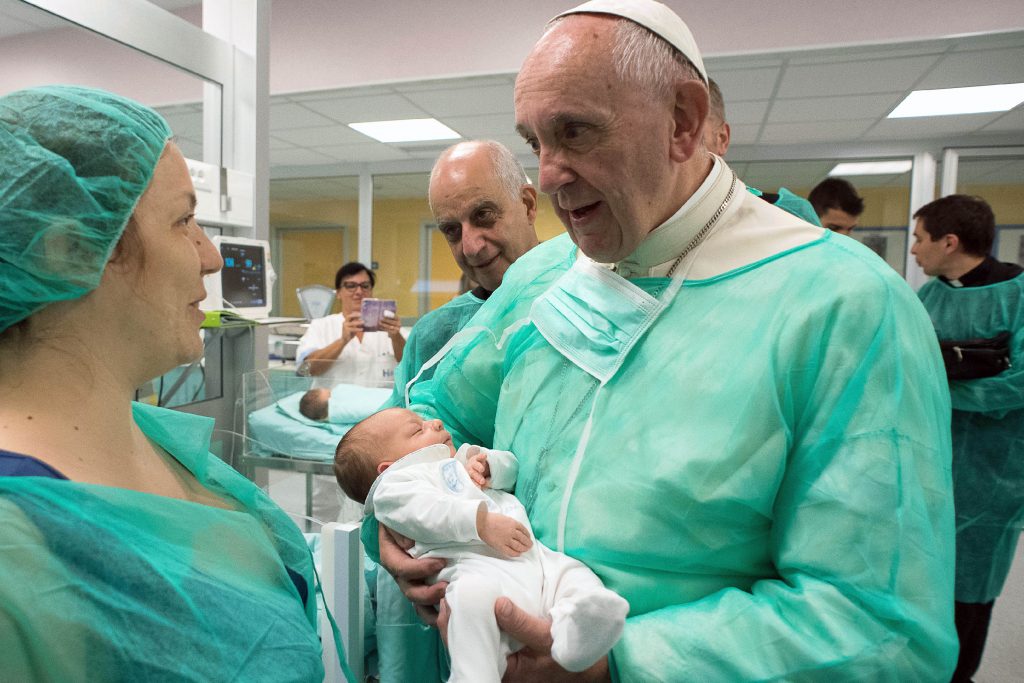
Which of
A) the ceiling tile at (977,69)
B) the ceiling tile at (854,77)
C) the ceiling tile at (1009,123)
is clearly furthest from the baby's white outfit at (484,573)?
the ceiling tile at (1009,123)

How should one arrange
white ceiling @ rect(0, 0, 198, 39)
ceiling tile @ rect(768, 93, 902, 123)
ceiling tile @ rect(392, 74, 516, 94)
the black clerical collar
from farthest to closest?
ceiling tile @ rect(768, 93, 902, 123), ceiling tile @ rect(392, 74, 516, 94), the black clerical collar, white ceiling @ rect(0, 0, 198, 39)

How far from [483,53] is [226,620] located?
13.6 feet

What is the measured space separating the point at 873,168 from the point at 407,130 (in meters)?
4.29

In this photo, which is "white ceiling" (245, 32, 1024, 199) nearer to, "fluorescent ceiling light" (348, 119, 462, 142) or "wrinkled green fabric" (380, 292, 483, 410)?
"fluorescent ceiling light" (348, 119, 462, 142)

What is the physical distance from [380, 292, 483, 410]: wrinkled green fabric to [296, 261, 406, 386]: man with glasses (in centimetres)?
76

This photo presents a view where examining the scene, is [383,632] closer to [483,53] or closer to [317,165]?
[483,53]

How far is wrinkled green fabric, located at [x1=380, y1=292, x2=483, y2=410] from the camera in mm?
2031

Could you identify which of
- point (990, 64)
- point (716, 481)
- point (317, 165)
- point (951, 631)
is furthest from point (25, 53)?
point (990, 64)

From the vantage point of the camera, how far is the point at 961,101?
4.60 metres

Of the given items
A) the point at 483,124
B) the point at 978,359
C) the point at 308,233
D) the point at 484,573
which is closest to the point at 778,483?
the point at 484,573

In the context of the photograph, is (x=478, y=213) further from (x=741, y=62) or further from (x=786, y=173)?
(x=786, y=173)

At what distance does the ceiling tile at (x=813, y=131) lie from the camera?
5242mm

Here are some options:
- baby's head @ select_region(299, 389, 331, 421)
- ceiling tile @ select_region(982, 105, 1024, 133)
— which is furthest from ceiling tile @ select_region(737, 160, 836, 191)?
baby's head @ select_region(299, 389, 331, 421)

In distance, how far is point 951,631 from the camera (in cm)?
78
